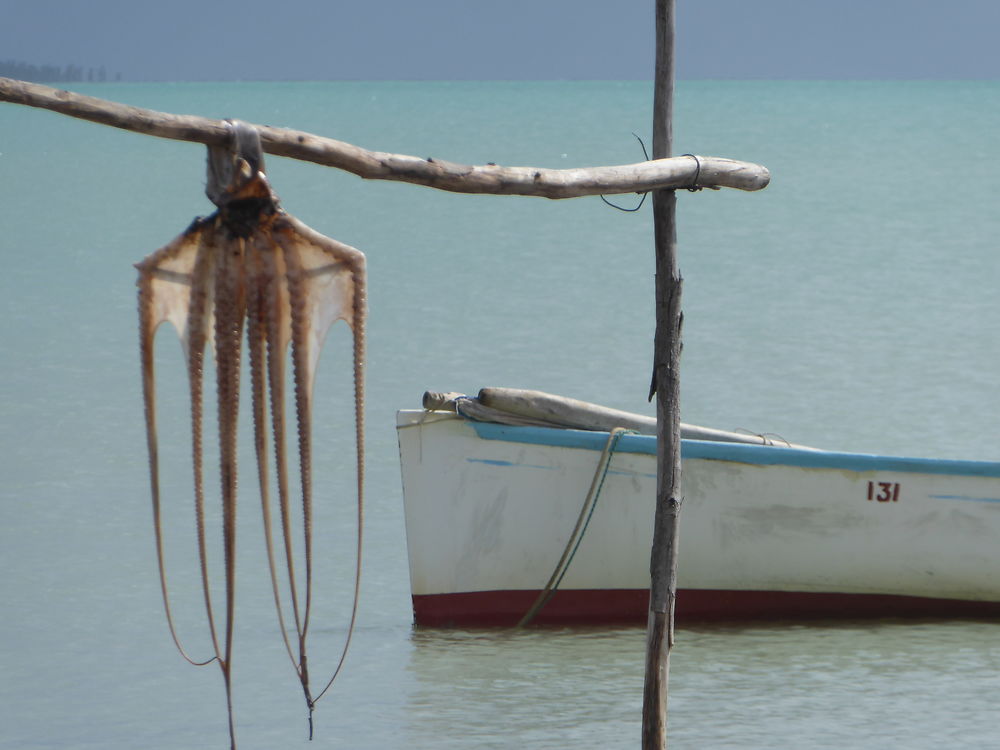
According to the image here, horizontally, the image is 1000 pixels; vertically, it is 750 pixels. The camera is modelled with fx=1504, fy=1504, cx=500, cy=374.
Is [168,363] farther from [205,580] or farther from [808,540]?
[205,580]

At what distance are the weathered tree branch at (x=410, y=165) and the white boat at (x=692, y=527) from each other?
6.86 feet

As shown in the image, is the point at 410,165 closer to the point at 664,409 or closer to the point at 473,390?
the point at 664,409

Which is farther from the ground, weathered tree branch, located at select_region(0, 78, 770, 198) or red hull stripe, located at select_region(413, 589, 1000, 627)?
A: weathered tree branch, located at select_region(0, 78, 770, 198)

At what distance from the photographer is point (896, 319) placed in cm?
2039

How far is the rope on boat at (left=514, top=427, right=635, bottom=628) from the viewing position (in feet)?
21.7

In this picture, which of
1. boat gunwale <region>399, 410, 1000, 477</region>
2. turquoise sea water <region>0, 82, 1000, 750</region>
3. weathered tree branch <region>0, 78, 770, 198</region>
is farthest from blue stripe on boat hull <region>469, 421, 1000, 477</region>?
weathered tree branch <region>0, 78, 770, 198</region>

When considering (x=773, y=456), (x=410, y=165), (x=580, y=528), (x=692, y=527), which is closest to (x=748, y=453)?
(x=773, y=456)

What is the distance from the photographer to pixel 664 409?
457 centimetres

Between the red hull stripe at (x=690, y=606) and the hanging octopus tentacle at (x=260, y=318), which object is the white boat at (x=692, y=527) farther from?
the hanging octopus tentacle at (x=260, y=318)

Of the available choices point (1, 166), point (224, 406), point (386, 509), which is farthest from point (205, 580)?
point (1, 166)

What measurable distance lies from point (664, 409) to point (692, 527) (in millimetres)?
2269

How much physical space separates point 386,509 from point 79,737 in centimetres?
403

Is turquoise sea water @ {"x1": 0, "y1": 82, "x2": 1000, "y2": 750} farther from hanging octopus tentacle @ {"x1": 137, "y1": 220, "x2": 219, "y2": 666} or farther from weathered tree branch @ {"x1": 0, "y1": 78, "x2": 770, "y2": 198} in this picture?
hanging octopus tentacle @ {"x1": 137, "y1": 220, "x2": 219, "y2": 666}

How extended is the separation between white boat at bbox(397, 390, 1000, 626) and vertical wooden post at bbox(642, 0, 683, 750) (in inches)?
75.5
